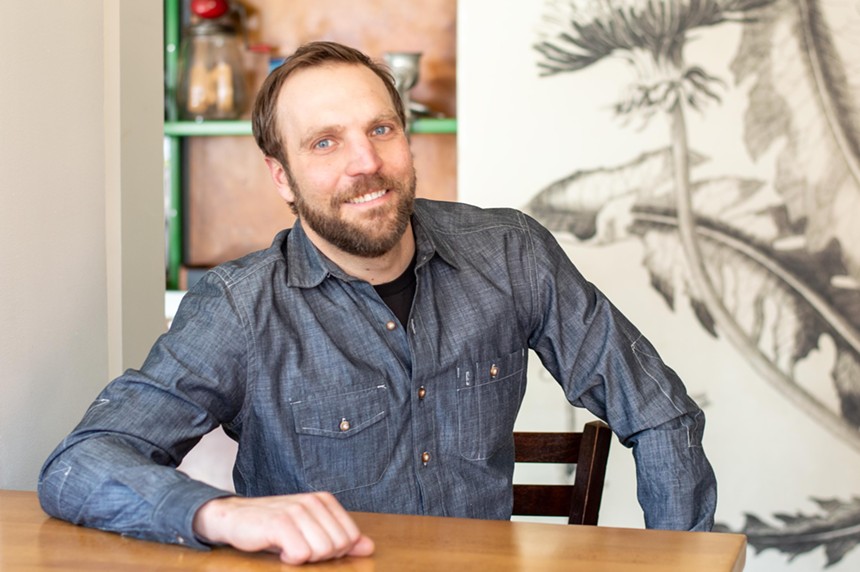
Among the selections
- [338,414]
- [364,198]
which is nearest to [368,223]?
[364,198]

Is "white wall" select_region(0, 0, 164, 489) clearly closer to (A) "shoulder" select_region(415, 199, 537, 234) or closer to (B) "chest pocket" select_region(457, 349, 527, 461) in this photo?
(A) "shoulder" select_region(415, 199, 537, 234)

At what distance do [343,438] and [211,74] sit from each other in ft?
7.58

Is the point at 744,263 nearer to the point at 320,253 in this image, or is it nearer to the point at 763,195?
the point at 763,195

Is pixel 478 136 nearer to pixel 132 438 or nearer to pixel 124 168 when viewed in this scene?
pixel 124 168

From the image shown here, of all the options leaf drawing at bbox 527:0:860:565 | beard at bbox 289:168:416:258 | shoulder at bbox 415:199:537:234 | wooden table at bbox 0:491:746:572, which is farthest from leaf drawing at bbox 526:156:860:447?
wooden table at bbox 0:491:746:572

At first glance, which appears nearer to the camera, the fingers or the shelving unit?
the fingers

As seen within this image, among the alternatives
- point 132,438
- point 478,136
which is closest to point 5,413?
point 132,438

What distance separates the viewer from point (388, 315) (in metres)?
1.60

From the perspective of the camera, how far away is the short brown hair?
5.50 ft

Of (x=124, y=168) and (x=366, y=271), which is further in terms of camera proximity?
(x=124, y=168)

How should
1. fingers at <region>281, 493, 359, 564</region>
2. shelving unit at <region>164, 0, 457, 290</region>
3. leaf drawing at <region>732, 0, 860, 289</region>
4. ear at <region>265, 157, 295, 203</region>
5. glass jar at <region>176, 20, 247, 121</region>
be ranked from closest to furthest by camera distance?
fingers at <region>281, 493, 359, 564</region>
ear at <region>265, 157, 295, 203</region>
leaf drawing at <region>732, 0, 860, 289</region>
glass jar at <region>176, 20, 247, 121</region>
shelving unit at <region>164, 0, 457, 290</region>

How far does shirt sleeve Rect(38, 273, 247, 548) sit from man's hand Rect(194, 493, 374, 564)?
29 millimetres

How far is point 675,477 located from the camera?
158cm

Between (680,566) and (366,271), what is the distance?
0.75 metres
